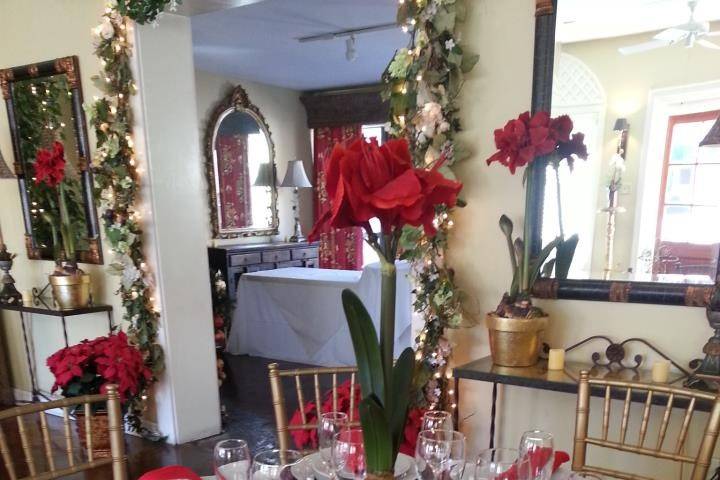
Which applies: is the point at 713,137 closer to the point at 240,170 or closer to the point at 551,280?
the point at 551,280

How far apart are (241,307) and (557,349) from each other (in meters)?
3.17

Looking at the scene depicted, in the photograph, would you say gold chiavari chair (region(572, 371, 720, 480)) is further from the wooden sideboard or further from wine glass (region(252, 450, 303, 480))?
the wooden sideboard

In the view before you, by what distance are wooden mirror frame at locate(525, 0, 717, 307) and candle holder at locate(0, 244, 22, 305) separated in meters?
3.01

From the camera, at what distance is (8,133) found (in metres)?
3.18

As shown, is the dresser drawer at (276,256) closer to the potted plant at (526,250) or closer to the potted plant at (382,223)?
the potted plant at (526,250)

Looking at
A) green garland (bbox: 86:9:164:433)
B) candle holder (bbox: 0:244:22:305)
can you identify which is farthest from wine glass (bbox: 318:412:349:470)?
candle holder (bbox: 0:244:22:305)

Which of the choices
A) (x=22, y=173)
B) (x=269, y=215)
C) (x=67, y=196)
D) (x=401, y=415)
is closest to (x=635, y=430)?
(x=401, y=415)

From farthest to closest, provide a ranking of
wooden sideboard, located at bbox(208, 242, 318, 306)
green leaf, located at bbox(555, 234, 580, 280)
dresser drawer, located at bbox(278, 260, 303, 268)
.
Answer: dresser drawer, located at bbox(278, 260, 303, 268) → wooden sideboard, located at bbox(208, 242, 318, 306) → green leaf, located at bbox(555, 234, 580, 280)

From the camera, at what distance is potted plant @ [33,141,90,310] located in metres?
2.62

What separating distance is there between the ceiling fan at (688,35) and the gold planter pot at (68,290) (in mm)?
2848

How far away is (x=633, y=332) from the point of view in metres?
1.74

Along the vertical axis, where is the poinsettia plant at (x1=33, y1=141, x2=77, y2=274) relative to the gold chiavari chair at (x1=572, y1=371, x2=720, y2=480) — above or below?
above

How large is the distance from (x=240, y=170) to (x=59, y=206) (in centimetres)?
258

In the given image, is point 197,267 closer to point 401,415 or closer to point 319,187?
point 401,415
